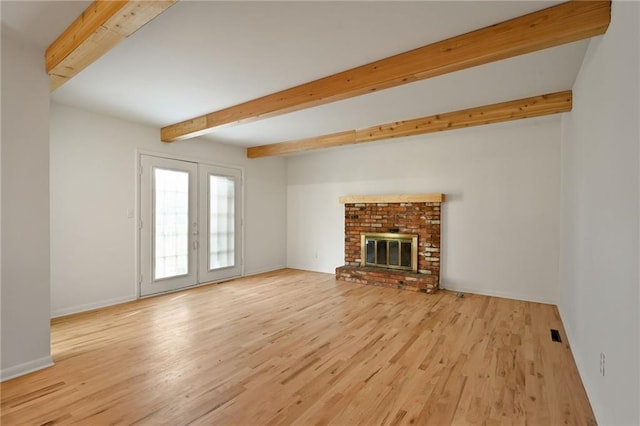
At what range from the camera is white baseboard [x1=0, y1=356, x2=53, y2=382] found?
2.36 metres

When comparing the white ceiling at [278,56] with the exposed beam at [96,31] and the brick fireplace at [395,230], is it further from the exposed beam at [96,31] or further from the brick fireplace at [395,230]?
the brick fireplace at [395,230]

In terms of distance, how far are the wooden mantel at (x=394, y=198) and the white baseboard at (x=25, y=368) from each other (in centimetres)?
471

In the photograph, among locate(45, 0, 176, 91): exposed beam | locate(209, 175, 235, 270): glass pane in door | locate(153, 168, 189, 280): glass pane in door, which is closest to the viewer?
locate(45, 0, 176, 91): exposed beam

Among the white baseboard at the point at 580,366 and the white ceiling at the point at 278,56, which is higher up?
the white ceiling at the point at 278,56

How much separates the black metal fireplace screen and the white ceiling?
2.28m

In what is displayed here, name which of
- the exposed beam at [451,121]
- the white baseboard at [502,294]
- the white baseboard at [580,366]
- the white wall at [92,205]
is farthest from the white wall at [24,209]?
the white baseboard at [502,294]

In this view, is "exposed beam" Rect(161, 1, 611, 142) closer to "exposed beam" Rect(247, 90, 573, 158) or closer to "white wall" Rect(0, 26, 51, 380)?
"exposed beam" Rect(247, 90, 573, 158)

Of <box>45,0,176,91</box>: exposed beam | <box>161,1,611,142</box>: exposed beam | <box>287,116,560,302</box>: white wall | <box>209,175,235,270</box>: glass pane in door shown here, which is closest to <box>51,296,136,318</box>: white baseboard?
<box>209,175,235,270</box>: glass pane in door

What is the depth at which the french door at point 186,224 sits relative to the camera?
15.4ft

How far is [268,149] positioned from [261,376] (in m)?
4.35

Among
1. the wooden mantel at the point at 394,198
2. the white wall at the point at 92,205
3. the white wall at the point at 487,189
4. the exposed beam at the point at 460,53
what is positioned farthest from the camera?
the wooden mantel at the point at 394,198

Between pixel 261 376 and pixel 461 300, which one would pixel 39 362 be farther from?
pixel 461 300

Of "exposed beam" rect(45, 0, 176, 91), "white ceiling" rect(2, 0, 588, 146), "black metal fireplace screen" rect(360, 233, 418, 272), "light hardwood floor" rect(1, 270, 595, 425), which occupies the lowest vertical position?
"light hardwood floor" rect(1, 270, 595, 425)

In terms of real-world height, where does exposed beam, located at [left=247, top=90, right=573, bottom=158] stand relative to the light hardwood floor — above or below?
above
